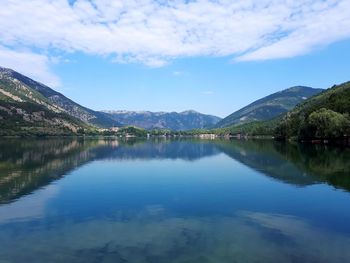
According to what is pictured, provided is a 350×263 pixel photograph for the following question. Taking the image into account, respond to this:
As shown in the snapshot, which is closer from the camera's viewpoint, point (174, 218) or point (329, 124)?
point (174, 218)

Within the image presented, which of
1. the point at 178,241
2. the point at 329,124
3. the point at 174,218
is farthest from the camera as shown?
the point at 329,124

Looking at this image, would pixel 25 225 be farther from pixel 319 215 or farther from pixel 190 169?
pixel 190 169

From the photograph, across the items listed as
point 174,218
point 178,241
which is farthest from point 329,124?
point 178,241

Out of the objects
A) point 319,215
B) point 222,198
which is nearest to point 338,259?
point 319,215

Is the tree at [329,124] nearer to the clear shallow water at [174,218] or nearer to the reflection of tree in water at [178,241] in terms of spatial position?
the clear shallow water at [174,218]

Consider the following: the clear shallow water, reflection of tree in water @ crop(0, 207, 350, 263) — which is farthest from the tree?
reflection of tree in water @ crop(0, 207, 350, 263)

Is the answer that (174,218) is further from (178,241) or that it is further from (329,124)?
(329,124)

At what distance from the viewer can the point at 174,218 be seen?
133 ft

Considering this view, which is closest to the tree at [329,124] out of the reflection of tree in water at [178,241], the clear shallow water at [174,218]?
the clear shallow water at [174,218]

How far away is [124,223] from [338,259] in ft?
65.0

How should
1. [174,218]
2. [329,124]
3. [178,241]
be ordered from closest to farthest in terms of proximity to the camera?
[178,241], [174,218], [329,124]

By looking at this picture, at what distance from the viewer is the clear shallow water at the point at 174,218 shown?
94.8 ft

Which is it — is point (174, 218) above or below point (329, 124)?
below

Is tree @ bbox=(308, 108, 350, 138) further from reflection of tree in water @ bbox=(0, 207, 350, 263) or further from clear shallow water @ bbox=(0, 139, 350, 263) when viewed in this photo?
reflection of tree in water @ bbox=(0, 207, 350, 263)
